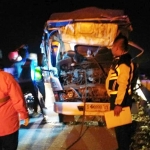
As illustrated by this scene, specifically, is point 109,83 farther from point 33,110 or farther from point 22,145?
point 33,110

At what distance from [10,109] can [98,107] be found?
9.41 ft

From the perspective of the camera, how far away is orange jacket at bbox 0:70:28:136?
12.7 feet

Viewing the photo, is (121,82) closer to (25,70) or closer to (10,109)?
(10,109)

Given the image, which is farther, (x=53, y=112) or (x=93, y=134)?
(x=53, y=112)

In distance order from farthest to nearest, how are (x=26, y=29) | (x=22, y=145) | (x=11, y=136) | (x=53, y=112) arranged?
(x=26, y=29), (x=53, y=112), (x=22, y=145), (x=11, y=136)

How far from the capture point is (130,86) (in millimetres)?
4691

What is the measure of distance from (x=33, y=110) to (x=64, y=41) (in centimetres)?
287

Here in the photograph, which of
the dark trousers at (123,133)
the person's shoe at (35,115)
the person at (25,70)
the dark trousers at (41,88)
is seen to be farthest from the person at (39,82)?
the dark trousers at (123,133)

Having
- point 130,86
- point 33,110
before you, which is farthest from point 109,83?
point 33,110

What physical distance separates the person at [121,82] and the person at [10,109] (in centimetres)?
142

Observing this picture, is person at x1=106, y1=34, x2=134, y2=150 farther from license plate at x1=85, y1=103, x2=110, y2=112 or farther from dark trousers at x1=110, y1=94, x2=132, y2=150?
license plate at x1=85, y1=103, x2=110, y2=112

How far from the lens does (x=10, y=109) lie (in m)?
4.00

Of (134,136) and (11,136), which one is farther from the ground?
(11,136)

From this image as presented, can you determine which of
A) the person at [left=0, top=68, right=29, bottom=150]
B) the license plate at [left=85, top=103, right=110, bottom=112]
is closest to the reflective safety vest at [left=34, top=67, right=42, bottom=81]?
the license plate at [left=85, top=103, right=110, bottom=112]
